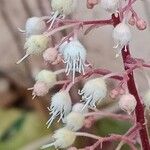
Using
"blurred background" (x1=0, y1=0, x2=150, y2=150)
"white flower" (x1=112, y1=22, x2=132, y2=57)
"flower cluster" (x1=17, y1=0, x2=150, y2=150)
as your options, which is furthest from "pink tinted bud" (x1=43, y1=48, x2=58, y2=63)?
"blurred background" (x1=0, y1=0, x2=150, y2=150)

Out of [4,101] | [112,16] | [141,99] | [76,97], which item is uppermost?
[112,16]

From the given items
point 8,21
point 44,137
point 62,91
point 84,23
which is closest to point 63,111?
point 62,91

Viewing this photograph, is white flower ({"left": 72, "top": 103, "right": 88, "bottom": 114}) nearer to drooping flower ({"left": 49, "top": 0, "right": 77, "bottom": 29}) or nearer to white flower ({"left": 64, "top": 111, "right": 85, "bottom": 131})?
white flower ({"left": 64, "top": 111, "right": 85, "bottom": 131})

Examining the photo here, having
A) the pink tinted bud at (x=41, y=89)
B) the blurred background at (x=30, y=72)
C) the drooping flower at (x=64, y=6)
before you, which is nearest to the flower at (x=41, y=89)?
the pink tinted bud at (x=41, y=89)

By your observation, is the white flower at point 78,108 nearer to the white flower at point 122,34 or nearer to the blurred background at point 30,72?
the white flower at point 122,34

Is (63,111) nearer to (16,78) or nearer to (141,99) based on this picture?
(141,99)

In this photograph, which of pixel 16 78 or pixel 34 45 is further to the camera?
pixel 16 78
